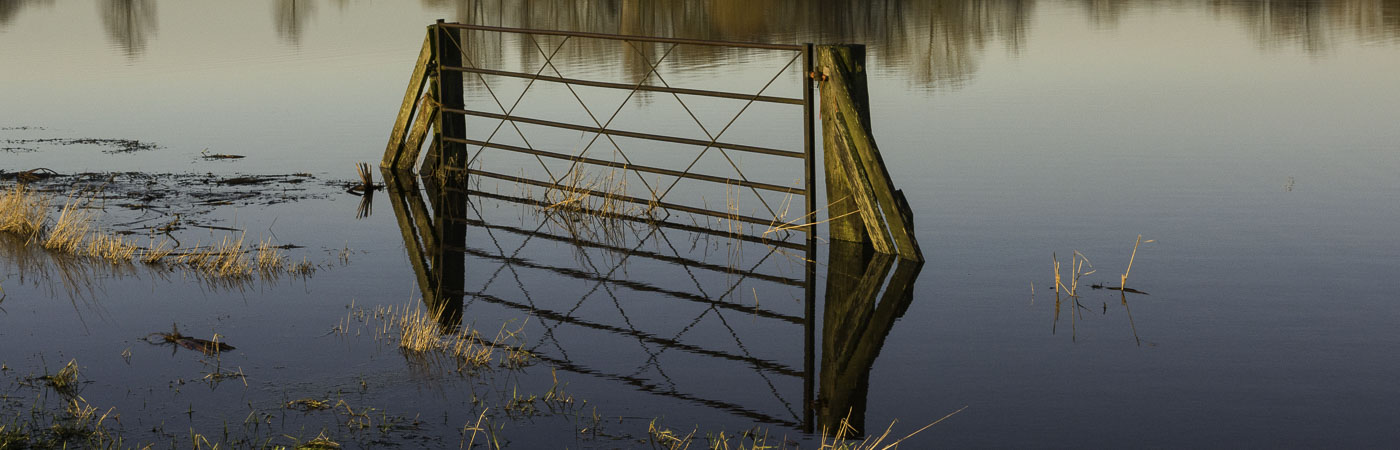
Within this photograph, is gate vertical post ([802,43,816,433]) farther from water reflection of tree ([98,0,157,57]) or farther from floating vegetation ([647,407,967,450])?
water reflection of tree ([98,0,157,57])

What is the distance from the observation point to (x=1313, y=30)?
118ft

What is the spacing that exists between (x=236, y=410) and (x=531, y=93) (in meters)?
16.3

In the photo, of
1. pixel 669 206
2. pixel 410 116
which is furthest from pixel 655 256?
pixel 410 116

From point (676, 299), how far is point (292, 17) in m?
40.0

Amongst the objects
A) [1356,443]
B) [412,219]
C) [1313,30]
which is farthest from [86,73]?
[1313,30]

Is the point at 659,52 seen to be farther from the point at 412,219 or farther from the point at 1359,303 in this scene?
the point at 1359,303

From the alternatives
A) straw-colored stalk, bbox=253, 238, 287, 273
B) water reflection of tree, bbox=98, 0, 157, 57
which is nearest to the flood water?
straw-colored stalk, bbox=253, 238, 287, 273

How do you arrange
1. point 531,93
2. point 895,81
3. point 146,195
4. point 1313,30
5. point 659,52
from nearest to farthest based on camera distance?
1. point 146,195
2. point 531,93
3. point 895,81
4. point 659,52
5. point 1313,30

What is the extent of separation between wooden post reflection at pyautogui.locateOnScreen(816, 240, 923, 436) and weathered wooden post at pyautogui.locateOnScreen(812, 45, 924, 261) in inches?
7.7

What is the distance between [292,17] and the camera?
152 ft

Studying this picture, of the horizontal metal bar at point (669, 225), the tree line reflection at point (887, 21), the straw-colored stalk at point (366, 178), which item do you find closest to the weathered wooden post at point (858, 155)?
the horizontal metal bar at point (669, 225)

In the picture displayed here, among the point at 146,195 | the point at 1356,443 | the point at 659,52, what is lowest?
the point at 1356,443

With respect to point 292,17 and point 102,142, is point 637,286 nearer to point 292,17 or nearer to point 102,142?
point 102,142

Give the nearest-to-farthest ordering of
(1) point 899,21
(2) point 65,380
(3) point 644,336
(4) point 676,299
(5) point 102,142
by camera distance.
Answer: (2) point 65,380 < (3) point 644,336 < (4) point 676,299 < (5) point 102,142 < (1) point 899,21
